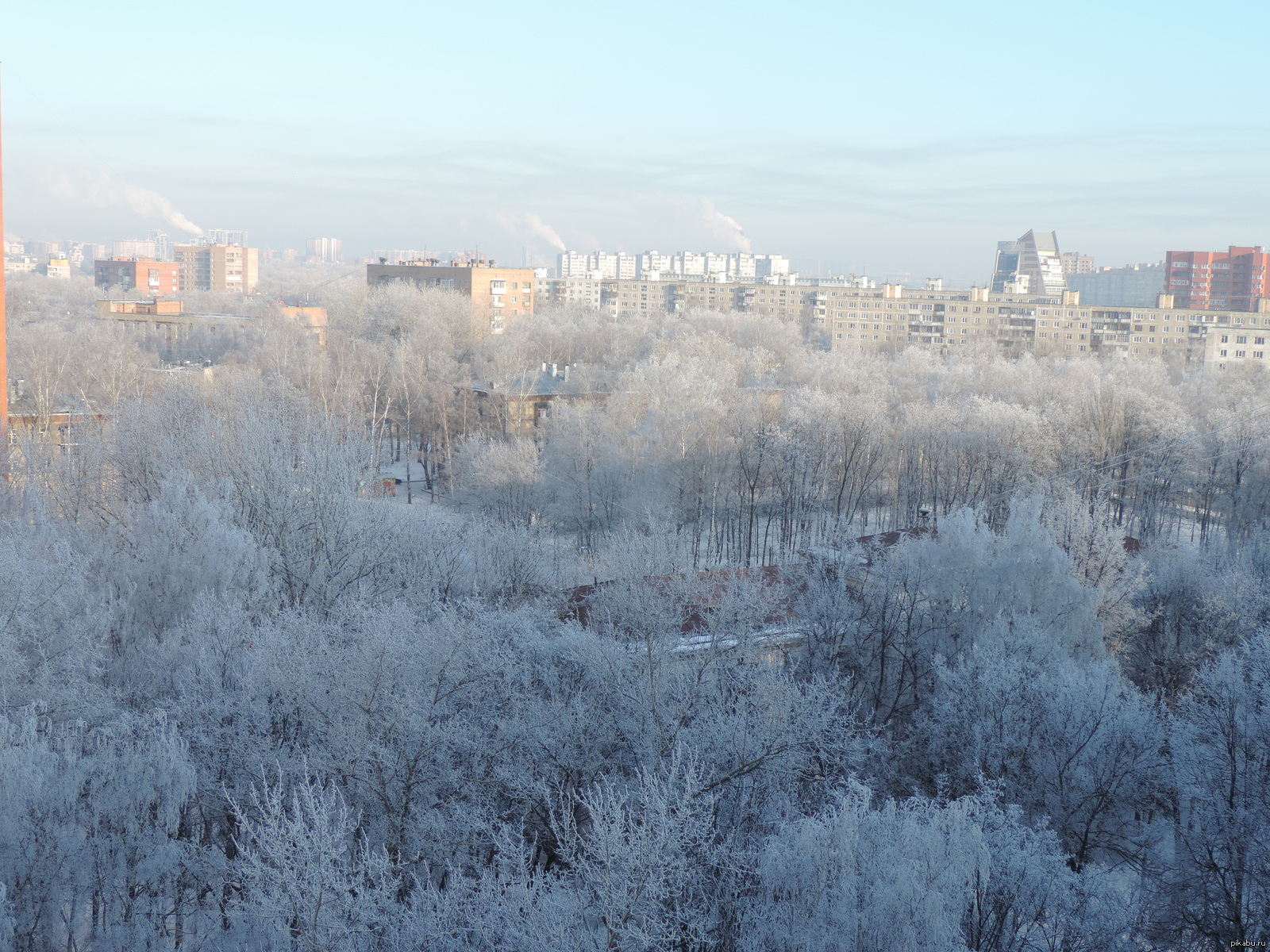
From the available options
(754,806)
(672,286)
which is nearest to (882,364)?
(754,806)

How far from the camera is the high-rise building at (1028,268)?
3440 inches

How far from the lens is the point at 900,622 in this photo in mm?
13383

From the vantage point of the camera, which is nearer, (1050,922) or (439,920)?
(439,920)

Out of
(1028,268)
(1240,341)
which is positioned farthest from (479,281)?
(1028,268)

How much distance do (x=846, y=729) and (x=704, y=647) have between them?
6.77 feet

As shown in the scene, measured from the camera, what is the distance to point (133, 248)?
18200 centimetres

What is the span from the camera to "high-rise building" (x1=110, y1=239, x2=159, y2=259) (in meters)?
179

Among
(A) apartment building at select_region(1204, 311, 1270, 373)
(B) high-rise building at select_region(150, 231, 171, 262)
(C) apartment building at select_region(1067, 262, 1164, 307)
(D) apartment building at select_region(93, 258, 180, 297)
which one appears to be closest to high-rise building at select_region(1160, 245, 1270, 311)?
(C) apartment building at select_region(1067, 262, 1164, 307)

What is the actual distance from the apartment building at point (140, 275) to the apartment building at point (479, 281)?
3392 centimetres

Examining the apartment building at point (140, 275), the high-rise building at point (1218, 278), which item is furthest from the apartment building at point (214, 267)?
the high-rise building at point (1218, 278)

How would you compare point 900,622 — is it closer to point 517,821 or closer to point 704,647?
point 704,647

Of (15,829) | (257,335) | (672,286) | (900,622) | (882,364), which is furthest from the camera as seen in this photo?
(672,286)

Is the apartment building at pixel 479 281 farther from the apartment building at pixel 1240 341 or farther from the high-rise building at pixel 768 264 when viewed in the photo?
the high-rise building at pixel 768 264

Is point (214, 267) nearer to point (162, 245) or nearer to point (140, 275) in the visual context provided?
point (140, 275)
